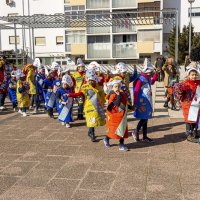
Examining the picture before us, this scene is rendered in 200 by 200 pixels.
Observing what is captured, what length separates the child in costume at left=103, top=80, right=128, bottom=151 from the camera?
272 inches

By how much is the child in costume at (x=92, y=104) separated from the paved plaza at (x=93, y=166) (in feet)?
1.46

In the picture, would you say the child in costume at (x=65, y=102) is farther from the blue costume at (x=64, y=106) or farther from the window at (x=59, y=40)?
the window at (x=59, y=40)

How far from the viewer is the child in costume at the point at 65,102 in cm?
927

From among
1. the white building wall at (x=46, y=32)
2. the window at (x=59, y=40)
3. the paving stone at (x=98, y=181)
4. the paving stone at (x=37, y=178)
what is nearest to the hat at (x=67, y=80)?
the paving stone at (x=37, y=178)

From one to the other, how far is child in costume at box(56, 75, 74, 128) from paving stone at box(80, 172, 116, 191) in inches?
145

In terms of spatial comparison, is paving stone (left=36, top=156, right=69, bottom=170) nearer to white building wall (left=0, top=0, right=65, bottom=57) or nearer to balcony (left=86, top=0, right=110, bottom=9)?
balcony (left=86, top=0, right=110, bottom=9)

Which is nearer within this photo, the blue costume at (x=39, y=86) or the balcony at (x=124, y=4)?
the blue costume at (x=39, y=86)

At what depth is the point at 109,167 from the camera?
5.96 metres

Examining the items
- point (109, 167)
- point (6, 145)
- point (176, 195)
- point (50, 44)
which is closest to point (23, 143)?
point (6, 145)

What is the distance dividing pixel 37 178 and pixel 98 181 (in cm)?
97

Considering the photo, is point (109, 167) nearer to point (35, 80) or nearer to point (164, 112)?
point (164, 112)

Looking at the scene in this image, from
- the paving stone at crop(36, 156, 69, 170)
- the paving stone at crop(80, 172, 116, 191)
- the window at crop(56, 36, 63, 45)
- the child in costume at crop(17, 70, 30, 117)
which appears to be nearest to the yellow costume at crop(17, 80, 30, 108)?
the child in costume at crop(17, 70, 30, 117)

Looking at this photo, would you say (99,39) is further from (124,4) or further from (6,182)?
(6,182)

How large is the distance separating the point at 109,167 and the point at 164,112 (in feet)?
18.6
